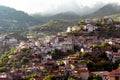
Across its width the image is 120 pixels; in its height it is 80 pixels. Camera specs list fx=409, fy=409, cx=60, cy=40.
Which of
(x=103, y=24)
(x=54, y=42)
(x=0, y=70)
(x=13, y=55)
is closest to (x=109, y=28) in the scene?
(x=103, y=24)

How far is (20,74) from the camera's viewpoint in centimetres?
8306

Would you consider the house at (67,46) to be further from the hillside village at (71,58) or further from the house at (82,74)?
the house at (82,74)

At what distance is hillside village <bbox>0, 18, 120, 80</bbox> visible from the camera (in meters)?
75.5

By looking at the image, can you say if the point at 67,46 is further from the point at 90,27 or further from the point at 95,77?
the point at 95,77

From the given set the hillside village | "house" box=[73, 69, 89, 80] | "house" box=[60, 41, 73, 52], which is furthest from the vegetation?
"house" box=[60, 41, 73, 52]

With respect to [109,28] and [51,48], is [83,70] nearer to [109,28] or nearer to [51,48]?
[51,48]

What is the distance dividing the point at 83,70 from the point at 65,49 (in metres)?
35.7

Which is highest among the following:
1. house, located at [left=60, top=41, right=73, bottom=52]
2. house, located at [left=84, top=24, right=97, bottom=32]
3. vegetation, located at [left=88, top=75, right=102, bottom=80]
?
house, located at [left=84, top=24, right=97, bottom=32]

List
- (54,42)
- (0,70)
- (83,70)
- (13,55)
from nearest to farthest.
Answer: (83,70), (0,70), (13,55), (54,42)

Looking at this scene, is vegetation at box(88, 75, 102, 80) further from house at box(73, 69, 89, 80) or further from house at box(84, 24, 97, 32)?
house at box(84, 24, 97, 32)

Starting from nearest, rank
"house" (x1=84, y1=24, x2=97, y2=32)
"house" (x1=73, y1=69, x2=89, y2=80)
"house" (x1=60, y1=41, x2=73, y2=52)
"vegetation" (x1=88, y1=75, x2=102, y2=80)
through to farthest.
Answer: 1. "vegetation" (x1=88, y1=75, x2=102, y2=80)
2. "house" (x1=73, y1=69, x2=89, y2=80)
3. "house" (x1=60, y1=41, x2=73, y2=52)
4. "house" (x1=84, y1=24, x2=97, y2=32)

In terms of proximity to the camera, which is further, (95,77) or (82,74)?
(82,74)

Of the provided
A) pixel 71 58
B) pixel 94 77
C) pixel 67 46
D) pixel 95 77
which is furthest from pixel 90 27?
pixel 95 77

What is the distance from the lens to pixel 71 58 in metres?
91.2
